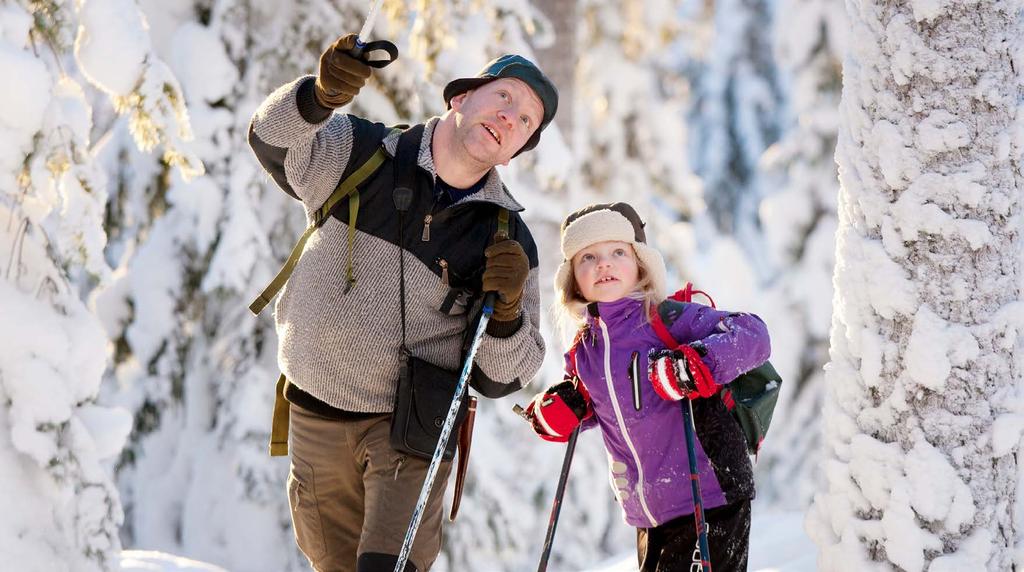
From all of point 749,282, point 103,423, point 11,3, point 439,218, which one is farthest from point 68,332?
point 749,282

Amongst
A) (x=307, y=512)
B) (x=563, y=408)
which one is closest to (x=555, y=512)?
(x=563, y=408)

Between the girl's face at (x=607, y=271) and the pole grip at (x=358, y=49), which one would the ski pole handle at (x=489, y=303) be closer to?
the girl's face at (x=607, y=271)

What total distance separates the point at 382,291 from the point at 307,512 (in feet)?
2.66

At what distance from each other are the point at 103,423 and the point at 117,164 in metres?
3.80

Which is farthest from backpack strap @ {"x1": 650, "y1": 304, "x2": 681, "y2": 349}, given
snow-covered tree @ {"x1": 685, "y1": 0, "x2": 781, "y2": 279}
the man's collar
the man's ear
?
snow-covered tree @ {"x1": 685, "y1": 0, "x2": 781, "y2": 279}

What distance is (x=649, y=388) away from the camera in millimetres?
3771

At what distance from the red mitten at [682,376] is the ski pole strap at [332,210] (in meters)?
1.03

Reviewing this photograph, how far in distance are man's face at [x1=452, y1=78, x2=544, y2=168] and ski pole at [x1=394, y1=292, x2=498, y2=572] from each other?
1.59ft

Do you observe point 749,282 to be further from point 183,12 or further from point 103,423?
point 103,423

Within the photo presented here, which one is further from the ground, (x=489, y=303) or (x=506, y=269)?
(x=506, y=269)

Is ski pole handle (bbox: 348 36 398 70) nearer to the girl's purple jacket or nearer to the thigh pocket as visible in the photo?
the girl's purple jacket

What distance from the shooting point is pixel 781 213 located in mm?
12883

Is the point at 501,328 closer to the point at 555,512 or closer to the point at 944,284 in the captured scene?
the point at 555,512

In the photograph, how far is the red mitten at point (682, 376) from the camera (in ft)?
11.6
